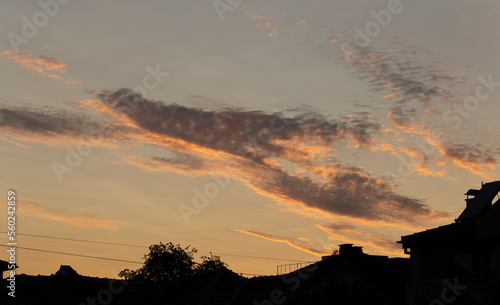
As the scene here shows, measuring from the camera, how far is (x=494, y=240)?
104ft

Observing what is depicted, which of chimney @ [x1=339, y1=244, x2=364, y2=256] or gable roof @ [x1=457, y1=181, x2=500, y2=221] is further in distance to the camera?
chimney @ [x1=339, y1=244, x2=364, y2=256]

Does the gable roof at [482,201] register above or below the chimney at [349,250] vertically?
below

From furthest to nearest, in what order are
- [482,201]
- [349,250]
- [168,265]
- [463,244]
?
[168,265] → [349,250] → [463,244] → [482,201]

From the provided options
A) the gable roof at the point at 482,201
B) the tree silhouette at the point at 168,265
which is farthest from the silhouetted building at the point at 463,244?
the tree silhouette at the point at 168,265

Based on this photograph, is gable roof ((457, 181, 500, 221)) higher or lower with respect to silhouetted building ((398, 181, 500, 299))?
higher

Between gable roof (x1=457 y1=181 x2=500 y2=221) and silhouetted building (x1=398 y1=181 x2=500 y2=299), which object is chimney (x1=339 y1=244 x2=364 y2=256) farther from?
gable roof (x1=457 y1=181 x2=500 y2=221)

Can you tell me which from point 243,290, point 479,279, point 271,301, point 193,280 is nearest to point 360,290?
point 479,279

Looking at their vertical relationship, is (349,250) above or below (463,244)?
above

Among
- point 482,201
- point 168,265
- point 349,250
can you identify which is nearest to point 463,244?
point 482,201

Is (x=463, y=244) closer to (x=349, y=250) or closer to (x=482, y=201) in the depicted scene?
(x=482, y=201)

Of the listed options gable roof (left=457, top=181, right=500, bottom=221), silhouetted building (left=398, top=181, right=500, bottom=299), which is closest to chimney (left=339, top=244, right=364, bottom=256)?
silhouetted building (left=398, top=181, right=500, bottom=299)

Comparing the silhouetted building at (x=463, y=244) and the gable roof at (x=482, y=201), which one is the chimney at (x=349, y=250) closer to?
the silhouetted building at (x=463, y=244)

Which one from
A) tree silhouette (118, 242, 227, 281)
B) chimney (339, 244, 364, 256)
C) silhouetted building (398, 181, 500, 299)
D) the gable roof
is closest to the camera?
silhouetted building (398, 181, 500, 299)

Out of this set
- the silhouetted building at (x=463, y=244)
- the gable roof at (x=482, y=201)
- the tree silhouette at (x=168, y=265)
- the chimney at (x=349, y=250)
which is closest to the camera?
the silhouetted building at (x=463, y=244)
